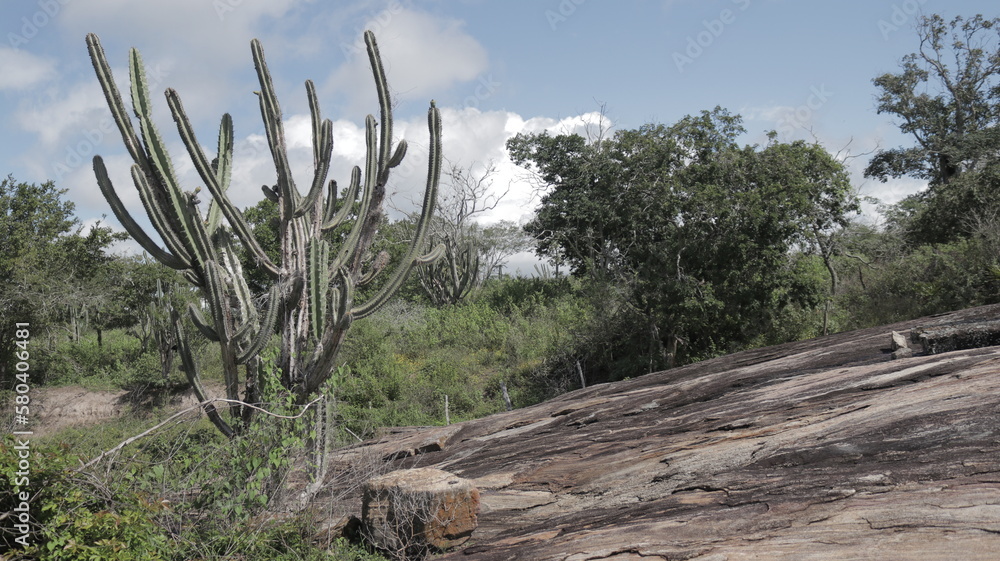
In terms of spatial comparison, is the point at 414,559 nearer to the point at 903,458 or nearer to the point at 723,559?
the point at 723,559

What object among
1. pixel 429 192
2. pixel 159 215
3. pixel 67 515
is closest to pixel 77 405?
pixel 159 215

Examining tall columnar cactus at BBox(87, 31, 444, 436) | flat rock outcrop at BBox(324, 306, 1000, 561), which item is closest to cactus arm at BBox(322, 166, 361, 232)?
tall columnar cactus at BBox(87, 31, 444, 436)

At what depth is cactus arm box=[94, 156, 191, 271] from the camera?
7.22m

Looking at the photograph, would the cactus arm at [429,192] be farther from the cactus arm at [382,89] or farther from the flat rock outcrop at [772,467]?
the flat rock outcrop at [772,467]

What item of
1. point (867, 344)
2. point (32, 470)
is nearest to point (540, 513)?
point (32, 470)

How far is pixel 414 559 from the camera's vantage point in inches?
205

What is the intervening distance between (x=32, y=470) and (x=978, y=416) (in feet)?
19.4

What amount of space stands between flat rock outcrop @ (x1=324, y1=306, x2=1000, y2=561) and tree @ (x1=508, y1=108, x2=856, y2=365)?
6.82 m

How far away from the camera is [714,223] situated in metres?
15.1

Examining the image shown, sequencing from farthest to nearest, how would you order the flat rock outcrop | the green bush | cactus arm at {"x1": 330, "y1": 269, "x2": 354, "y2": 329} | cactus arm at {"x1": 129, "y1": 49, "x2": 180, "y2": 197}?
1. cactus arm at {"x1": 330, "y1": 269, "x2": 354, "y2": 329}
2. cactus arm at {"x1": 129, "y1": 49, "x2": 180, "y2": 197}
3. the green bush
4. the flat rock outcrop

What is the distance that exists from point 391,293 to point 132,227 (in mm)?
2873

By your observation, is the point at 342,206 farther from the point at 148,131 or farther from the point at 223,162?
the point at 148,131

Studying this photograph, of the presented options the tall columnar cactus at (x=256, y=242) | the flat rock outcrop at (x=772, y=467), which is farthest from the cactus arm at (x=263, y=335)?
the flat rock outcrop at (x=772, y=467)

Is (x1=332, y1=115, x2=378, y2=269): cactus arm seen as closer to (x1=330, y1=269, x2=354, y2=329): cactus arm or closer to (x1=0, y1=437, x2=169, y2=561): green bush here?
(x1=330, y1=269, x2=354, y2=329): cactus arm
